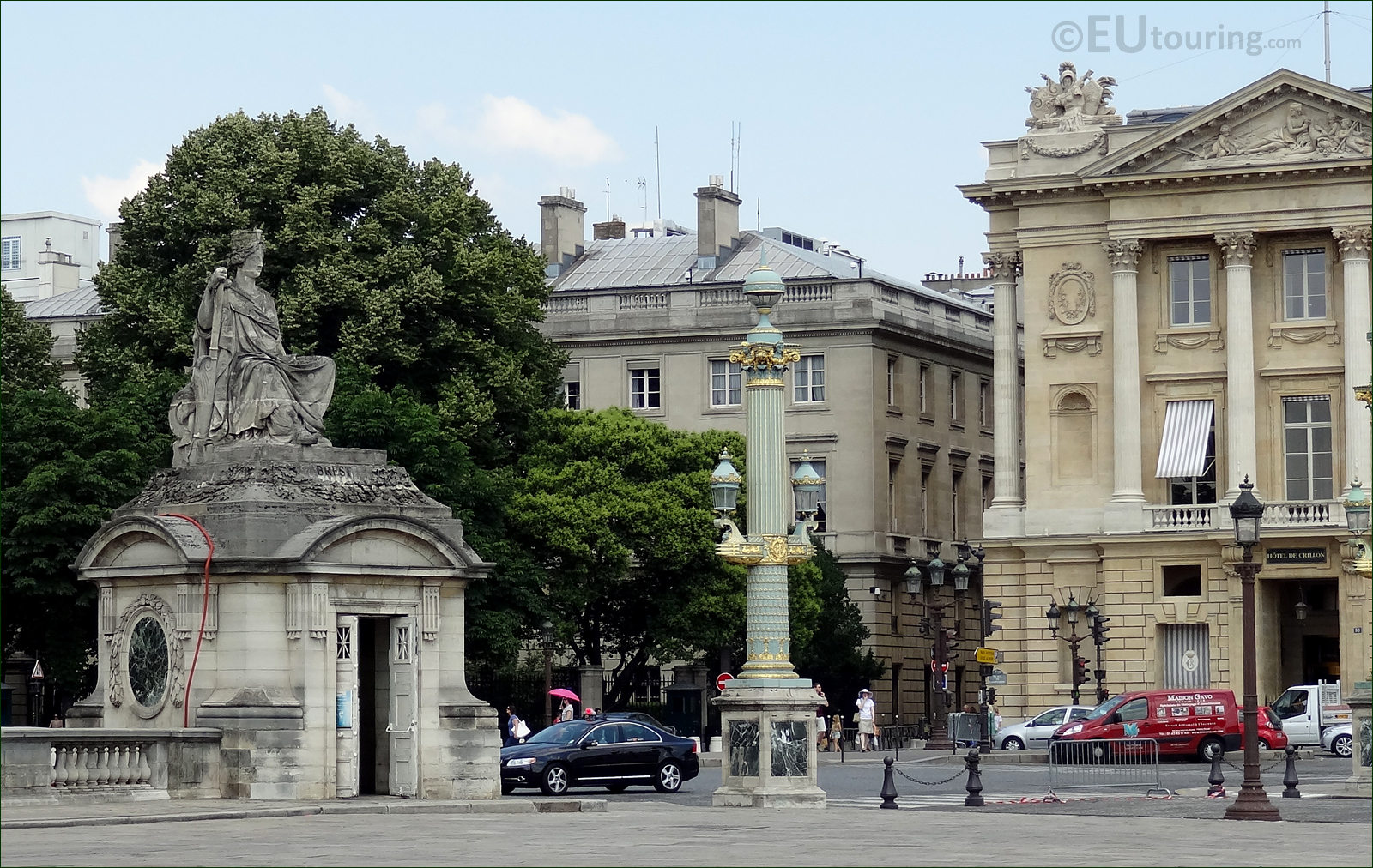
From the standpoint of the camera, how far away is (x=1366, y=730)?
40.3 meters

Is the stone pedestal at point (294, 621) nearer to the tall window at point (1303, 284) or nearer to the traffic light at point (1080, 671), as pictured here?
the traffic light at point (1080, 671)

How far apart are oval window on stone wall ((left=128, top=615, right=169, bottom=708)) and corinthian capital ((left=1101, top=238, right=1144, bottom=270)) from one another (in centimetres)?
4814

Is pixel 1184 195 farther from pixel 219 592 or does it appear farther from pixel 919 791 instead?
pixel 219 592

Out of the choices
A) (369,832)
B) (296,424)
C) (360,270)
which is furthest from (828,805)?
(360,270)

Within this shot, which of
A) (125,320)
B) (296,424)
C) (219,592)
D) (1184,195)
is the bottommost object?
(219,592)

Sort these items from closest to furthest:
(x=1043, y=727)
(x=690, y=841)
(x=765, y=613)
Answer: (x=690, y=841)
(x=765, y=613)
(x=1043, y=727)

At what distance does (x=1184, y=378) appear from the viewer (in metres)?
75.9

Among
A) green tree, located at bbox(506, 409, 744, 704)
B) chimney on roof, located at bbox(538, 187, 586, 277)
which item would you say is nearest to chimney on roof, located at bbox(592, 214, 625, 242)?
chimney on roof, located at bbox(538, 187, 586, 277)

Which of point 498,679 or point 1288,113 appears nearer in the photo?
point 498,679

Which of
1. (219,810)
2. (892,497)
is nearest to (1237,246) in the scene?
(892,497)

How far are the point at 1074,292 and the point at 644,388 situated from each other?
17940mm

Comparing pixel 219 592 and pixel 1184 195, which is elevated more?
pixel 1184 195

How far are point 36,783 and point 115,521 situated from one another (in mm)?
4123

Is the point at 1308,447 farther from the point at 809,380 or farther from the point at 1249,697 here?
the point at 1249,697
